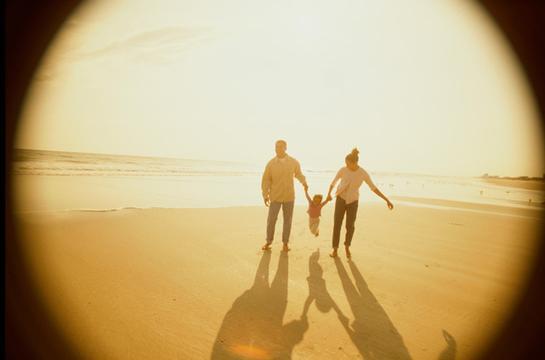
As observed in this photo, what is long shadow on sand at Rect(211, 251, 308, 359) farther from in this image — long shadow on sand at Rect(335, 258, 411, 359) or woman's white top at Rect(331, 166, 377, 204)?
woman's white top at Rect(331, 166, 377, 204)

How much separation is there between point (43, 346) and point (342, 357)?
303 centimetres

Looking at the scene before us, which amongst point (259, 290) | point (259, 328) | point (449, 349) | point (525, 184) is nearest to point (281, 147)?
point (259, 290)

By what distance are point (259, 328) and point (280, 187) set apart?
3.40 metres

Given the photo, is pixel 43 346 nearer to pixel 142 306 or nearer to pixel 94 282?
pixel 142 306

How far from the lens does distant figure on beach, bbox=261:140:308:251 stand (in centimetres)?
601

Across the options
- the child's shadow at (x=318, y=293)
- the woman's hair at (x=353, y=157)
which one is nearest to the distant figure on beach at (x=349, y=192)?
the woman's hair at (x=353, y=157)

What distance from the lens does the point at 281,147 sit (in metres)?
6.01

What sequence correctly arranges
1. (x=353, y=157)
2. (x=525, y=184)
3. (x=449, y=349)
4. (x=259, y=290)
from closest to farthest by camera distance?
1. (x=449, y=349)
2. (x=259, y=290)
3. (x=353, y=157)
4. (x=525, y=184)

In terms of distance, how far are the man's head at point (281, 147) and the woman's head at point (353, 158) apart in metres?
1.40

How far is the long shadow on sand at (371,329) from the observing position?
2.72 meters

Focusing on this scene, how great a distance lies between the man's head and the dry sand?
2.30m

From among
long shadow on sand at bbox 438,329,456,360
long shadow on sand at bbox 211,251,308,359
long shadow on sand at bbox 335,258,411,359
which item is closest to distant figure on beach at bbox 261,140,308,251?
long shadow on sand at bbox 211,251,308,359

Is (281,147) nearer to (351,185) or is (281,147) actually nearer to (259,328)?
(351,185)

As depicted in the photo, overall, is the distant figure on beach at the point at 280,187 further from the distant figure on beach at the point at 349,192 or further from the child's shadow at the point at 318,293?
the child's shadow at the point at 318,293
